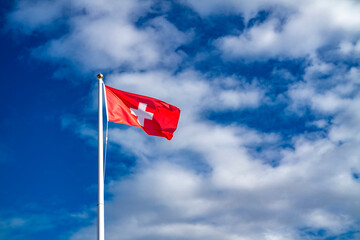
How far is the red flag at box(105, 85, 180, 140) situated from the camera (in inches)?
961

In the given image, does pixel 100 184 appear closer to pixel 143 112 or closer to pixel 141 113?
pixel 141 113

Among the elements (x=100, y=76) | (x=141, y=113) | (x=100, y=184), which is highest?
(x=100, y=76)

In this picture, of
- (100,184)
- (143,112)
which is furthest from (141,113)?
(100,184)

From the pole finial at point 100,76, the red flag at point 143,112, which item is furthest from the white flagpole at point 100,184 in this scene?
the pole finial at point 100,76

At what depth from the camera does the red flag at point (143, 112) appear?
24.4 m

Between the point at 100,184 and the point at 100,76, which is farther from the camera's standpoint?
the point at 100,76

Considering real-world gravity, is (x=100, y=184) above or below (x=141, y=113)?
below

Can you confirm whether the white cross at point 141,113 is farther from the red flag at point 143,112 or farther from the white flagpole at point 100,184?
the white flagpole at point 100,184

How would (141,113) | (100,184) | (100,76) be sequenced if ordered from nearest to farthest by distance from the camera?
(100,184)
(100,76)
(141,113)

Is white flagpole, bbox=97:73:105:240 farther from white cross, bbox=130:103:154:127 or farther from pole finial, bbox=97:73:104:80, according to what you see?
white cross, bbox=130:103:154:127

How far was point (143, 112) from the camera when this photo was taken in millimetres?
25531

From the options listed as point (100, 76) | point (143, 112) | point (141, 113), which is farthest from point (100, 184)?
point (100, 76)

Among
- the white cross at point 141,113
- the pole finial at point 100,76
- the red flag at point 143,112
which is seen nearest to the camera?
the pole finial at point 100,76

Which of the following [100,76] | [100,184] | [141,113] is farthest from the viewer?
[141,113]
